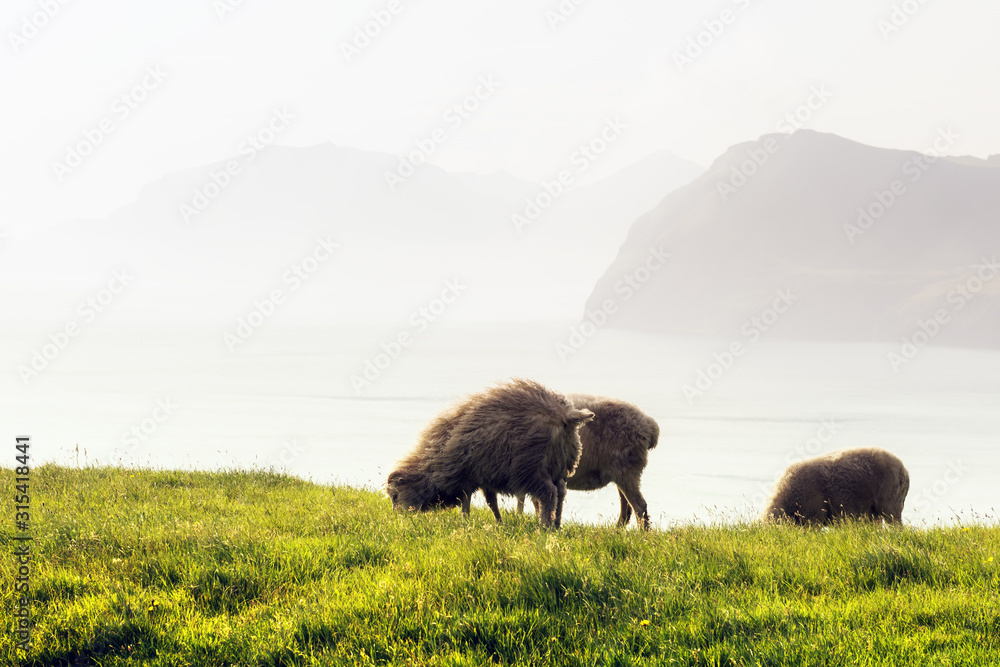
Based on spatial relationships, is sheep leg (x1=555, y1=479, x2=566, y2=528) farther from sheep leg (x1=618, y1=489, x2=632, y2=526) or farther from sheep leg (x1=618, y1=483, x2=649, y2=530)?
sheep leg (x1=618, y1=489, x2=632, y2=526)

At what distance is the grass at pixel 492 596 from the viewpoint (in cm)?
488

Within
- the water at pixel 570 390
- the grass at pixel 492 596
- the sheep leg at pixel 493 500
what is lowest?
the grass at pixel 492 596

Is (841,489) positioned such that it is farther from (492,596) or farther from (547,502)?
(492,596)

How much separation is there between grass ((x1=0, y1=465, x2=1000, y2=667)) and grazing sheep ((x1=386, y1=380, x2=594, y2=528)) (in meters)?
1.17

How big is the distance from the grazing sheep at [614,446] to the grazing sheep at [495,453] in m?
1.76

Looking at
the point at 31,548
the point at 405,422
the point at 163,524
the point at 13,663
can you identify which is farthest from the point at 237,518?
the point at 405,422

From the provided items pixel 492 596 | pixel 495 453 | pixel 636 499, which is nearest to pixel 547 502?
pixel 495 453

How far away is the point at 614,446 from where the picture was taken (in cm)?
1118

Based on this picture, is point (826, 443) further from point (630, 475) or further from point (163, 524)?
point (163, 524)

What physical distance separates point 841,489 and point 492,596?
22.3 feet

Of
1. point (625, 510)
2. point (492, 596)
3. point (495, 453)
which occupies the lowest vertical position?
point (492, 596)

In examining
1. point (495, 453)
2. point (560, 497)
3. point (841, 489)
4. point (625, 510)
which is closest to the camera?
point (495, 453)

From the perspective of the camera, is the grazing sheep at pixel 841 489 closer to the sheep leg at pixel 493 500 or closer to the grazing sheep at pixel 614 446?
the grazing sheep at pixel 614 446

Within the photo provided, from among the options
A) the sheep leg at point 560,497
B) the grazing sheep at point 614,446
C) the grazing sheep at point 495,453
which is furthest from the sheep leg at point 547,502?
the grazing sheep at point 614,446
